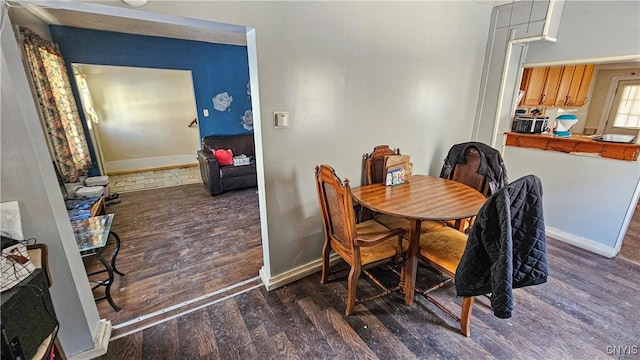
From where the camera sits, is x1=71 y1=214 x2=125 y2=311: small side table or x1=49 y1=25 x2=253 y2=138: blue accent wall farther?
x1=49 y1=25 x2=253 y2=138: blue accent wall

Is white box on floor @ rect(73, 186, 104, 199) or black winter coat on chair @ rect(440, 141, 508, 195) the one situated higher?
black winter coat on chair @ rect(440, 141, 508, 195)

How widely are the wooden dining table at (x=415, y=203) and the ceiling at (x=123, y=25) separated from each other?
223 centimetres

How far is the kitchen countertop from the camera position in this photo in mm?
2250

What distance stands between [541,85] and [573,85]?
0.38 m

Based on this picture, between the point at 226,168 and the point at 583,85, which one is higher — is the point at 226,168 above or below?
below

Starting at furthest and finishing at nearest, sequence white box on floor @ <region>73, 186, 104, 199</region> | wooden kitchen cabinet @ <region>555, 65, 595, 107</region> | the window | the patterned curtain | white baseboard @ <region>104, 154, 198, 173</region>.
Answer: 1. white baseboard @ <region>104, 154, 198, 173</region>
2. the window
3. wooden kitchen cabinet @ <region>555, 65, 595, 107</region>
4. white box on floor @ <region>73, 186, 104, 199</region>
5. the patterned curtain

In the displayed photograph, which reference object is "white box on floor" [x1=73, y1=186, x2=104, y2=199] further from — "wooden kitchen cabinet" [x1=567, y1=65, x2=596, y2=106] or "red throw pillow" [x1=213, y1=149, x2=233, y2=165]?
"wooden kitchen cabinet" [x1=567, y1=65, x2=596, y2=106]

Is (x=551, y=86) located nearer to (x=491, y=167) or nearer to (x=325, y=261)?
(x=491, y=167)

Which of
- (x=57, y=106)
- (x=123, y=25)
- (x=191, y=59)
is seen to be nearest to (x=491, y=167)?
(x=57, y=106)

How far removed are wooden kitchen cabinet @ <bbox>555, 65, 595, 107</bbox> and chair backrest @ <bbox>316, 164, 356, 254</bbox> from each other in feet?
13.6

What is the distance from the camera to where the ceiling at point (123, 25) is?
3.20 m

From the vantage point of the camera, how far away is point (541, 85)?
387 cm

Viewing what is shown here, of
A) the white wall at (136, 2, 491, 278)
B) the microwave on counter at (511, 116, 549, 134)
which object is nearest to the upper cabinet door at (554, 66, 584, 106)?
the microwave on counter at (511, 116, 549, 134)

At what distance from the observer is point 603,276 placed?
221 cm
